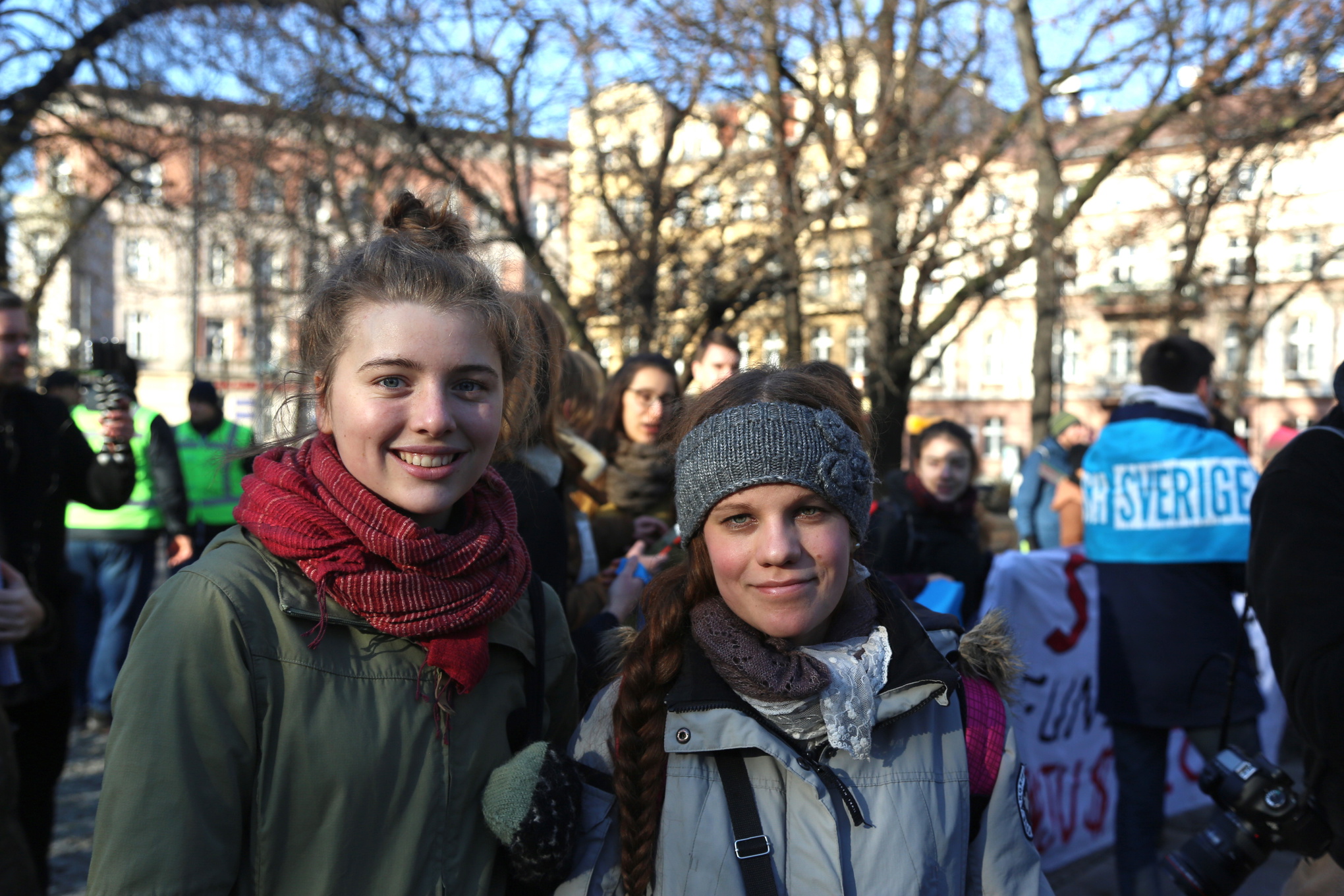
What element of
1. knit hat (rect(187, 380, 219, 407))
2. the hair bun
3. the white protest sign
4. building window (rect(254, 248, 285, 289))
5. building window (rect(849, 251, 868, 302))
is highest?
building window (rect(254, 248, 285, 289))

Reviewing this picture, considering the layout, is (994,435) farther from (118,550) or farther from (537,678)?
(537,678)

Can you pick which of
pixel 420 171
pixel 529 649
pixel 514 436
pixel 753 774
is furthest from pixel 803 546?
pixel 420 171

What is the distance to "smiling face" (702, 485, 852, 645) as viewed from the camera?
76.8 inches

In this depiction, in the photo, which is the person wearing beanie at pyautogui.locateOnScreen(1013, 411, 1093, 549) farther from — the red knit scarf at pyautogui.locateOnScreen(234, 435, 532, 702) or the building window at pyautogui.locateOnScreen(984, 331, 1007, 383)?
the building window at pyautogui.locateOnScreen(984, 331, 1007, 383)

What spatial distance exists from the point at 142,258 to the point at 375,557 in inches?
1212

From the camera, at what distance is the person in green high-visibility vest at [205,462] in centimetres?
754

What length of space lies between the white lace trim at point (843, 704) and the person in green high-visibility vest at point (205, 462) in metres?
6.36

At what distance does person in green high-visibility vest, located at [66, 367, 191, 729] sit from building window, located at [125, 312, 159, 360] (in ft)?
138

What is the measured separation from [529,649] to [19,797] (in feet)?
8.09

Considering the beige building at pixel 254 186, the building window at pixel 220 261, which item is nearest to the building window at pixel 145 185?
the beige building at pixel 254 186

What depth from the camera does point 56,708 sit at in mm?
3502

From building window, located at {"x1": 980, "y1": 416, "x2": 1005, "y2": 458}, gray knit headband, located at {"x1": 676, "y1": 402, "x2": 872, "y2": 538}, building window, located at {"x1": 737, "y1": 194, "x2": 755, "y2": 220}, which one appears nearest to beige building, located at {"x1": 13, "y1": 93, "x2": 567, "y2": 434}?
building window, located at {"x1": 737, "y1": 194, "x2": 755, "y2": 220}

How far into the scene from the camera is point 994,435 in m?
47.1

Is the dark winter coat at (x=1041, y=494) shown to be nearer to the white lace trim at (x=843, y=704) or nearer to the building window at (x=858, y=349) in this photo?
the building window at (x=858, y=349)
